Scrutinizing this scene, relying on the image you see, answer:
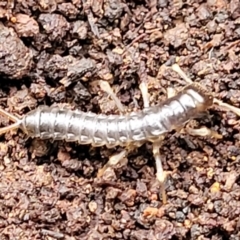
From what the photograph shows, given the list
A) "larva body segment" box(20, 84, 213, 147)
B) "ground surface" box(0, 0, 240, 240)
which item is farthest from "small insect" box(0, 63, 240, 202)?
"ground surface" box(0, 0, 240, 240)

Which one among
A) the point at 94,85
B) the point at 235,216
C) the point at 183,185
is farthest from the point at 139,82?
the point at 235,216

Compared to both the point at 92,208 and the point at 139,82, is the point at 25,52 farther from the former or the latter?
the point at 92,208

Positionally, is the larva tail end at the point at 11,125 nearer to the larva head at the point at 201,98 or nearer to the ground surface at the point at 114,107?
the ground surface at the point at 114,107

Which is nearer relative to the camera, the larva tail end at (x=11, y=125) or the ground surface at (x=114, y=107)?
the ground surface at (x=114, y=107)

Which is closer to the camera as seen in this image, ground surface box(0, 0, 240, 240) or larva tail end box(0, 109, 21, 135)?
ground surface box(0, 0, 240, 240)

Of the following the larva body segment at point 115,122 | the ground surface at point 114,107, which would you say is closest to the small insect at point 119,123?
the larva body segment at point 115,122

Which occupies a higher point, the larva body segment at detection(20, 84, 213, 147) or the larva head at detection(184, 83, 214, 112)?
the larva head at detection(184, 83, 214, 112)

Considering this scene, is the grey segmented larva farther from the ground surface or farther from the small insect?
the ground surface
